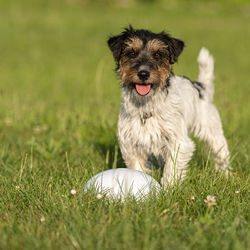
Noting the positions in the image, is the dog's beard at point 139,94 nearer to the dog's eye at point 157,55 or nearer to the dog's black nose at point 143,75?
the dog's black nose at point 143,75

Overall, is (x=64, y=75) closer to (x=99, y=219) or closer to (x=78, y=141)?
(x=78, y=141)

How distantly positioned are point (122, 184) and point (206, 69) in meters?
3.00

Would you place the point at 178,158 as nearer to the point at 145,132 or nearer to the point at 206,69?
the point at 145,132

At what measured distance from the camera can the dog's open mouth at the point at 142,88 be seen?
4469mm

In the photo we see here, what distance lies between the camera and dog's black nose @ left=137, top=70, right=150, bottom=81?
430cm

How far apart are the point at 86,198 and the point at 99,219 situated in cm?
45

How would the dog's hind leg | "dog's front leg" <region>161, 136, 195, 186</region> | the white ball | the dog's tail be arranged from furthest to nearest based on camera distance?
the dog's tail, the dog's hind leg, "dog's front leg" <region>161, 136, 195, 186</region>, the white ball

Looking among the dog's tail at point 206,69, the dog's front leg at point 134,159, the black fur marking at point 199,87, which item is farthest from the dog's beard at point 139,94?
the dog's tail at point 206,69

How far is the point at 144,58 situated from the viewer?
14.6 ft

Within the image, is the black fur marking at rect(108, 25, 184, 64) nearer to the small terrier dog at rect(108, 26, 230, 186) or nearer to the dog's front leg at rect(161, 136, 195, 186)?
the small terrier dog at rect(108, 26, 230, 186)

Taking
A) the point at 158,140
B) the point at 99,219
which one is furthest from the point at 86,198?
the point at 158,140

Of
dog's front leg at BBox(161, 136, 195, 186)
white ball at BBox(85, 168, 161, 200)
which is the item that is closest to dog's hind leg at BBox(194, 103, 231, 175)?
dog's front leg at BBox(161, 136, 195, 186)

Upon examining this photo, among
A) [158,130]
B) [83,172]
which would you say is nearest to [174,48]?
[158,130]

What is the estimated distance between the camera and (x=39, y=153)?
570cm
